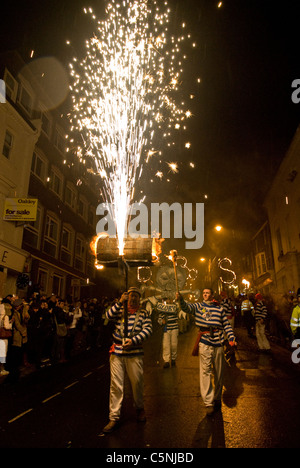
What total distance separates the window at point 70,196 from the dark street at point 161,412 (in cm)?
1765

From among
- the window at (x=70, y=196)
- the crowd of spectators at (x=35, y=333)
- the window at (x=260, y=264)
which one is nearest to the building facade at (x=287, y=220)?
the window at (x=260, y=264)

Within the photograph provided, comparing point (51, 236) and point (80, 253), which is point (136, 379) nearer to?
point (51, 236)

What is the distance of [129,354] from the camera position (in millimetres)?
5230

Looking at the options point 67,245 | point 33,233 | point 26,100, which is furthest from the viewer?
point 67,245

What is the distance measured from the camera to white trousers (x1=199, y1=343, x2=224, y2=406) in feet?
18.0

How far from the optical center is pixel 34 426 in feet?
16.1

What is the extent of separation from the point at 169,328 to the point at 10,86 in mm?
15158

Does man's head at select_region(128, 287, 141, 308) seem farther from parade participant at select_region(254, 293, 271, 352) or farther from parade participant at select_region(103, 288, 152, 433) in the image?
parade participant at select_region(254, 293, 271, 352)

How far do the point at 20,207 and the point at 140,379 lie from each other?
12.6m

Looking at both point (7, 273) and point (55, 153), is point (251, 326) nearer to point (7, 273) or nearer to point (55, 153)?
point (7, 273)

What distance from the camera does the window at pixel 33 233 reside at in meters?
18.4

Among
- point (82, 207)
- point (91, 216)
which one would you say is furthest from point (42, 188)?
point (91, 216)

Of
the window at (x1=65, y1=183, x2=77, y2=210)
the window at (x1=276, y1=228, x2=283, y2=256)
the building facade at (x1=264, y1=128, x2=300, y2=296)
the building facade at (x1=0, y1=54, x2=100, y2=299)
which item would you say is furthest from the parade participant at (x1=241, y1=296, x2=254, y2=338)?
the window at (x1=65, y1=183, x2=77, y2=210)

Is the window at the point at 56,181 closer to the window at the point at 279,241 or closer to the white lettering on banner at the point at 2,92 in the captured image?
the white lettering on banner at the point at 2,92
